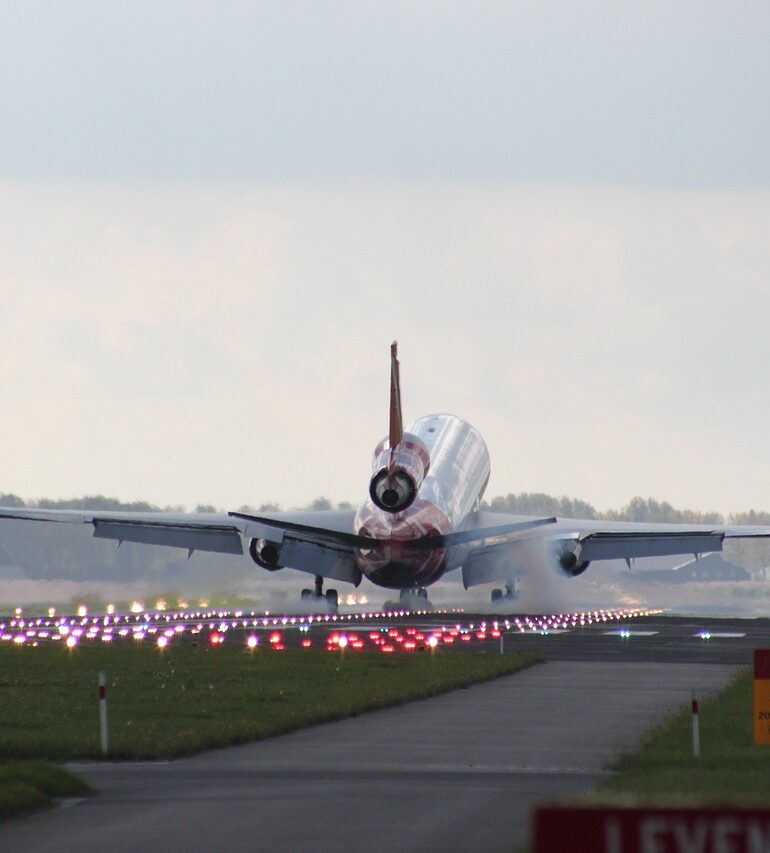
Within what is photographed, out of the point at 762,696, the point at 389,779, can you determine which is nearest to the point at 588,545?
the point at 762,696

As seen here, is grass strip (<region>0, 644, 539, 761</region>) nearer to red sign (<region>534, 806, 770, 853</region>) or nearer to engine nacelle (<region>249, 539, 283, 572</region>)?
red sign (<region>534, 806, 770, 853</region>)

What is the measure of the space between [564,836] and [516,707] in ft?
86.3

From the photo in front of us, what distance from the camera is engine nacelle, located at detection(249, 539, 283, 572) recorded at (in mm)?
81562

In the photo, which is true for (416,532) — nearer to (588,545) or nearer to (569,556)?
(569,556)

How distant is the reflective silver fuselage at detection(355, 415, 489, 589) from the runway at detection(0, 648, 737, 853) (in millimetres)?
38664

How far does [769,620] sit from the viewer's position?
269ft

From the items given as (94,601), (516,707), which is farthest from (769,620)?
(516,707)

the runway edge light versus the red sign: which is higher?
the runway edge light

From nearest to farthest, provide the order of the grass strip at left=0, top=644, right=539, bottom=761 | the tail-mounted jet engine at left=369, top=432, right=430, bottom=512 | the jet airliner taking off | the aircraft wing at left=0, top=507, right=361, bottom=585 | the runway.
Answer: the runway, the grass strip at left=0, top=644, right=539, bottom=761, the tail-mounted jet engine at left=369, top=432, right=430, bottom=512, the jet airliner taking off, the aircraft wing at left=0, top=507, right=361, bottom=585

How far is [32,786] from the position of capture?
2080 centimetres

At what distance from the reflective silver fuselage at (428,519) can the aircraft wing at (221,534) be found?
1264 millimetres

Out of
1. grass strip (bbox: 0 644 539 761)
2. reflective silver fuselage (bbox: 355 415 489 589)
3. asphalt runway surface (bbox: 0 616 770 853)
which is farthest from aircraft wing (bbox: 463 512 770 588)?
asphalt runway surface (bbox: 0 616 770 853)

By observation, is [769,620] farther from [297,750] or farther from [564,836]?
[564,836]

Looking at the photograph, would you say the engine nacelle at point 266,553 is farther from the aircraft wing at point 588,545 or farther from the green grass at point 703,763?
the green grass at point 703,763
